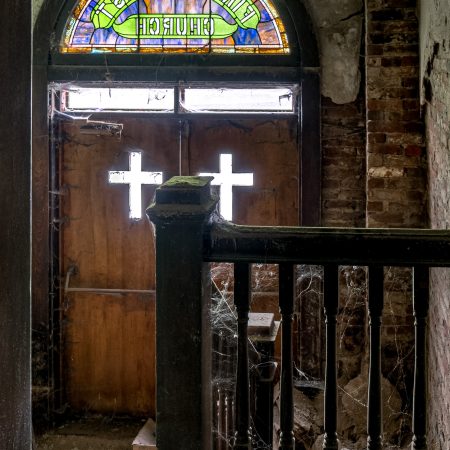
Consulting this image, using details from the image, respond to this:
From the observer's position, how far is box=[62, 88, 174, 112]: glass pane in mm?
4930

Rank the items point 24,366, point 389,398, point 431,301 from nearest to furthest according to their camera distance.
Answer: point 24,366 < point 431,301 < point 389,398

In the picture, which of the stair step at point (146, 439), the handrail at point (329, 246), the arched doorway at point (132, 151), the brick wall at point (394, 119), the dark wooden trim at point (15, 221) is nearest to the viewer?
the dark wooden trim at point (15, 221)

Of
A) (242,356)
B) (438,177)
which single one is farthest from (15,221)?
(438,177)

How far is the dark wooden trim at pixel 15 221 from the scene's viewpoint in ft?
4.33

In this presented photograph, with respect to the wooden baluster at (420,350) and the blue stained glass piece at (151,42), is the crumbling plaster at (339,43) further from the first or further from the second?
the wooden baluster at (420,350)

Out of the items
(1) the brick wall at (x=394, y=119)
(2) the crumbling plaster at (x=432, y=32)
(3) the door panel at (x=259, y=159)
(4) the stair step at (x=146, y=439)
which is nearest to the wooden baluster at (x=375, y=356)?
(2) the crumbling plaster at (x=432, y=32)

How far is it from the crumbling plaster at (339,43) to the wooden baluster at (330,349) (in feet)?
10.3

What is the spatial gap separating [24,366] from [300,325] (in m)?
3.52

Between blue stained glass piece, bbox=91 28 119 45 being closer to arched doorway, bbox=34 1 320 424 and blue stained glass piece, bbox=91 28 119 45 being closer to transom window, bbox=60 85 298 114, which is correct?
arched doorway, bbox=34 1 320 424

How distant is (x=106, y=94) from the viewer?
4.98 m

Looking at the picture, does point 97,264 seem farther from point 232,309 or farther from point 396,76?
point 396,76

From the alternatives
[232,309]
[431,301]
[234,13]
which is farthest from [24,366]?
[234,13]

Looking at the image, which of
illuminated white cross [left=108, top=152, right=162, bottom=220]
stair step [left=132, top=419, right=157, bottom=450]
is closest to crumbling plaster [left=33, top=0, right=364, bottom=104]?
illuminated white cross [left=108, top=152, right=162, bottom=220]

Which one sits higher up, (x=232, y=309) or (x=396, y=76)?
(x=396, y=76)
